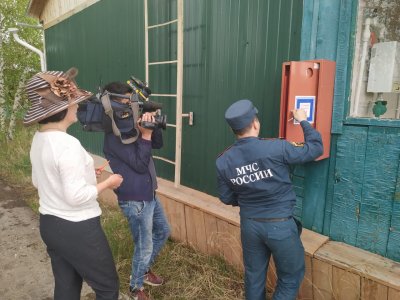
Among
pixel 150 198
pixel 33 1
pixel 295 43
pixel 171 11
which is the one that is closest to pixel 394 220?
pixel 295 43

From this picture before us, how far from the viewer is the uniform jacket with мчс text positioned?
1952 mm

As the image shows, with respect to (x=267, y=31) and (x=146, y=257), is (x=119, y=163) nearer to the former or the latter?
(x=146, y=257)

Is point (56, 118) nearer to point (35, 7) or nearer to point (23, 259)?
point (23, 259)

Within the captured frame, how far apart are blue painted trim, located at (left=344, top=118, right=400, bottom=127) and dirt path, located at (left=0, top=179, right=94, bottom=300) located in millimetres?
2489

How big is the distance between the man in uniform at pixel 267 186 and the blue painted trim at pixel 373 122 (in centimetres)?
48

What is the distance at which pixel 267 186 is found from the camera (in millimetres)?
1994

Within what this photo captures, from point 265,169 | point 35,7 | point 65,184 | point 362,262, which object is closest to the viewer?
point 65,184

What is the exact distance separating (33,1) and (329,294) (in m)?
8.52

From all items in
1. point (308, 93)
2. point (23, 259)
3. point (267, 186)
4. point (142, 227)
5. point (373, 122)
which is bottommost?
point (23, 259)

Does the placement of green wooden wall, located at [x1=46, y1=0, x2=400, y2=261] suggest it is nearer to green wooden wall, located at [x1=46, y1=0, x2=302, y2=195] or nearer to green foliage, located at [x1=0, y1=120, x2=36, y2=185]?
green wooden wall, located at [x1=46, y1=0, x2=302, y2=195]

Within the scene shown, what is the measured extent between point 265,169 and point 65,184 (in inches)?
42.7

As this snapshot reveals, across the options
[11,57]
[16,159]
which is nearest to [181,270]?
[16,159]

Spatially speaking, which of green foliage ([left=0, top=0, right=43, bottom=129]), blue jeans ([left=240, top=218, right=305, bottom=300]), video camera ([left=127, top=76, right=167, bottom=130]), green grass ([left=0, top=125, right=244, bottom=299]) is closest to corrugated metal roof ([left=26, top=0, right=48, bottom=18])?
green foliage ([left=0, top=0, right=43, bottom=129])

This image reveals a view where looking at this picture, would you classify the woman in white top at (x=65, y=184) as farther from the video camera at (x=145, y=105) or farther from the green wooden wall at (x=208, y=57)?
the green wooden wall at (x=208, y=57)
